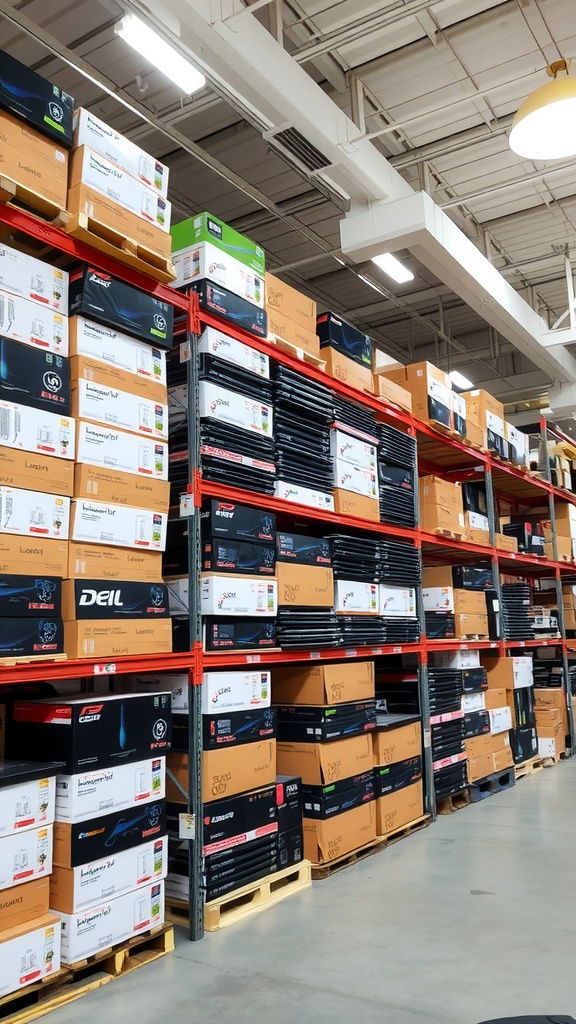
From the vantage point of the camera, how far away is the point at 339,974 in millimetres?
3309

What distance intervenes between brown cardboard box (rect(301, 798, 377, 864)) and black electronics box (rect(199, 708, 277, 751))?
0.80 m

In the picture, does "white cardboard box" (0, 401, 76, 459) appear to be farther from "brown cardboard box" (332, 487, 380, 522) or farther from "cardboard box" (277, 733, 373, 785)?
"cardboard box" (277, 733, 373, 785)

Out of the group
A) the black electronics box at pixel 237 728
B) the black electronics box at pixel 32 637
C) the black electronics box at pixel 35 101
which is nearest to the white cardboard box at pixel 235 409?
the black electronics box at pixel 35 101

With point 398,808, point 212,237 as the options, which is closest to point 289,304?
point 212,237

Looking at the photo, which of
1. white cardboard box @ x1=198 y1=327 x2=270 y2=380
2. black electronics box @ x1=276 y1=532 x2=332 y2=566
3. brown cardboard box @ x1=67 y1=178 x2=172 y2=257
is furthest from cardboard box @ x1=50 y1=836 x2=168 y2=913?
brown cardboard box @ x1=67 y1=178 x2=172 y2=257

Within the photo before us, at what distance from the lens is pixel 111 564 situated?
3.55 meters

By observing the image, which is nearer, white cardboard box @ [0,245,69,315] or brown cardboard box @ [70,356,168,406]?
white cardboard box @ [0,245,69,315]

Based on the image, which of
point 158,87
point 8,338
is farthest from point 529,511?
point 8,338

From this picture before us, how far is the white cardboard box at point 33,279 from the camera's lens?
10.5 ft

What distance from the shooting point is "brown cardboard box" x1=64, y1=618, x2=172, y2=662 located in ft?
10.9

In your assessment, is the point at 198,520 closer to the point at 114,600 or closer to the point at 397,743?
the point at 114,600

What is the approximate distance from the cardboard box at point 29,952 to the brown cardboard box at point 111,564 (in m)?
1.39

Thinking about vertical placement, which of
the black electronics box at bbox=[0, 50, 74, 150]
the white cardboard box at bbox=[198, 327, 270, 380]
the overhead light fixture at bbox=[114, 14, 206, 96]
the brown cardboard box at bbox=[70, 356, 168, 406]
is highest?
the overhead light fixture at bbox=[114, 14, 206, 96]

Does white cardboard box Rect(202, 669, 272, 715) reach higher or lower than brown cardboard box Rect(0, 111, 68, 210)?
lower
